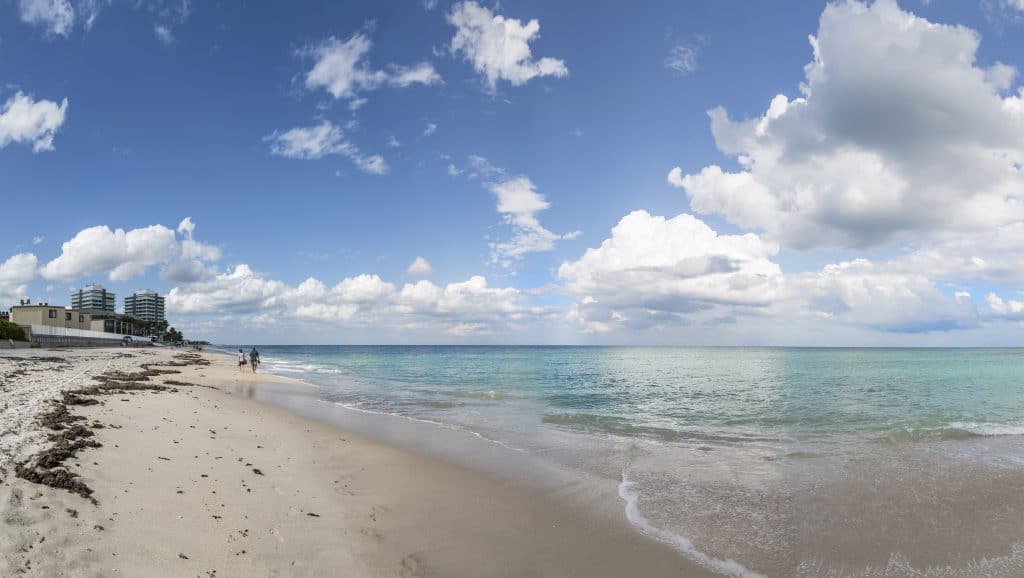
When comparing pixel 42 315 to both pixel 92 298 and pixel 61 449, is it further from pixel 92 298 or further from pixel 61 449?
pixel 92 298

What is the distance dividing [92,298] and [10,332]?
162448mm

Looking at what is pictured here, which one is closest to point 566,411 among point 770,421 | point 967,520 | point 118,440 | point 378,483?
point 770,421

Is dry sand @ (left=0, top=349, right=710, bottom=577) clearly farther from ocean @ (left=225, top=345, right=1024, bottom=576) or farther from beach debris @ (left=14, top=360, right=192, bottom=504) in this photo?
ocean @ (left=225, top=345, right=1024, bottom=576)

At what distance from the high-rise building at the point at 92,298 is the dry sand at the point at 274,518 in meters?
227

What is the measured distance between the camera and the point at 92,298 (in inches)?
7318

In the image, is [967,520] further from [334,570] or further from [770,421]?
[770,421]

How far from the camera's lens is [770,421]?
829 inches

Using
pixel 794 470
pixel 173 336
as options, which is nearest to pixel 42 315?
pixel 173 336

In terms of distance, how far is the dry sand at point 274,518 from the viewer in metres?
5.70

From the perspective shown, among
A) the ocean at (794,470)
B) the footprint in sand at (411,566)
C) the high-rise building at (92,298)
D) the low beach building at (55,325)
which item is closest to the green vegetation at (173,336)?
the high-rise building at (92,298)

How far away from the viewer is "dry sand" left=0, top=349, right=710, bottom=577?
5.70m

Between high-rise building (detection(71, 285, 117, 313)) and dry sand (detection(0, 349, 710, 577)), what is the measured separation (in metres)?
227

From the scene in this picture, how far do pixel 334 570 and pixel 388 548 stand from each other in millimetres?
1007

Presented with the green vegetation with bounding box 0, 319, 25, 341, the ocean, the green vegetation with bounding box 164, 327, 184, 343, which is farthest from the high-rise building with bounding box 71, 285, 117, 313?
the ocean
